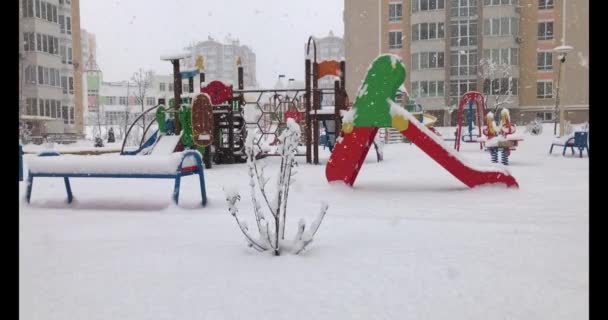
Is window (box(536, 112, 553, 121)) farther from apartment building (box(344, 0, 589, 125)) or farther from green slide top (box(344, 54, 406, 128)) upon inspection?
green slide top (box(344, 54, 406, 128))

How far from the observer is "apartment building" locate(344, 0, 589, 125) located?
4041cm

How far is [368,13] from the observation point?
44562mm

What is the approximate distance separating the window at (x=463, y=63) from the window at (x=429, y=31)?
197 centimetres

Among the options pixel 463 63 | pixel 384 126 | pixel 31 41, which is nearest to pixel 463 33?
pixel 463 63

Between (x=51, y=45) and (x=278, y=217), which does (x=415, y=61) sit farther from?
(x=278, y=217)

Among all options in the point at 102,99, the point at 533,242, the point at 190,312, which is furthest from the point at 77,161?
the point at 102,99

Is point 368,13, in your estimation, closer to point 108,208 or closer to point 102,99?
point 108,208

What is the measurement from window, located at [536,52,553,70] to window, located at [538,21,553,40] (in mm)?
1286

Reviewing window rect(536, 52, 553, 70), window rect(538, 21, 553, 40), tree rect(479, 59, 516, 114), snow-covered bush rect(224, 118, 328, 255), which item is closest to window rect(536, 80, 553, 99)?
window rect(536, 52, 553, 70)

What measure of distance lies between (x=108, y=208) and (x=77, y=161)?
2.46 ft

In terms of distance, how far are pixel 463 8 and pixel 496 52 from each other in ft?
15.0

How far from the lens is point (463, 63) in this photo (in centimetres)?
4197

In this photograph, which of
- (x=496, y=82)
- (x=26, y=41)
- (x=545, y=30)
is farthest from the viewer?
(x=496, y=82)

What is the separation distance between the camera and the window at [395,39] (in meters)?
43.6
